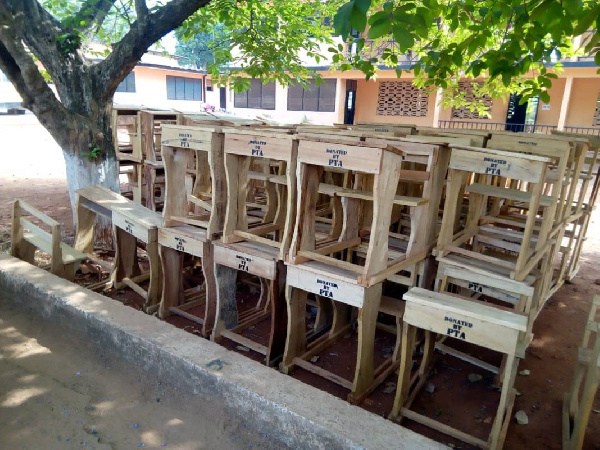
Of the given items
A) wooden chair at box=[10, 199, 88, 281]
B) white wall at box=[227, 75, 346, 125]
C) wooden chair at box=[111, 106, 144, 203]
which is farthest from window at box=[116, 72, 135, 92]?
wooden chair at box=[10, 199, 88, 281]

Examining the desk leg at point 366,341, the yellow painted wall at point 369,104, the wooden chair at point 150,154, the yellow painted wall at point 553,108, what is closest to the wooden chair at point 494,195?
the desk leg at point 366,341

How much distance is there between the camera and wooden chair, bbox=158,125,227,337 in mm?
3355

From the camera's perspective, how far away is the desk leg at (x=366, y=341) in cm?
283

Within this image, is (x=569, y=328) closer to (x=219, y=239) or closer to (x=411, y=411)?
(x=411, y=411)

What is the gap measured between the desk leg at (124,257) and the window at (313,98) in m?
15.8

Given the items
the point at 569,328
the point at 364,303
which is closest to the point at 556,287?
the point at 569,328

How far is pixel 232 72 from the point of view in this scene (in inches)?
299

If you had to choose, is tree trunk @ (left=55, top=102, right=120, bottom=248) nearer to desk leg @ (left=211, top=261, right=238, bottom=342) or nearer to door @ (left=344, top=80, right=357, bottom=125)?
desk leg @ (left=211, top=261, right=238, bottom=342)

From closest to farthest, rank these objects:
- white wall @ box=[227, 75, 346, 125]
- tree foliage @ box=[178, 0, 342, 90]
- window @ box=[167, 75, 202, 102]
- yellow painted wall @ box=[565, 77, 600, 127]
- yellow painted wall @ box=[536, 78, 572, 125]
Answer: tree foliage @ box=[178, 0, 342, 90] < yellow painted wall @ box=[565, 77, 600, 127] < yellow painted wall @ box=[536, 78, 572, 125] < white wall @ box=[227, 75, 346, 125] < window @ box=[167, 75, 202, 102]

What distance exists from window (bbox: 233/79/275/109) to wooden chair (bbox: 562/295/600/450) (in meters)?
19.9

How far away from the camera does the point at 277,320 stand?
3.39 meters

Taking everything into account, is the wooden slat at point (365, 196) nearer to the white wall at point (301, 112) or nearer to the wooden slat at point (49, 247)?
the wooden slat at point (49, 247)

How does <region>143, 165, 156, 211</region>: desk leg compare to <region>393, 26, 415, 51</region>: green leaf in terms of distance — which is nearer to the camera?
<region>393, 26, 415, 51</region>: green leaf

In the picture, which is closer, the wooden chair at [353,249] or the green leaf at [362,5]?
the green leaf at [362,5]
